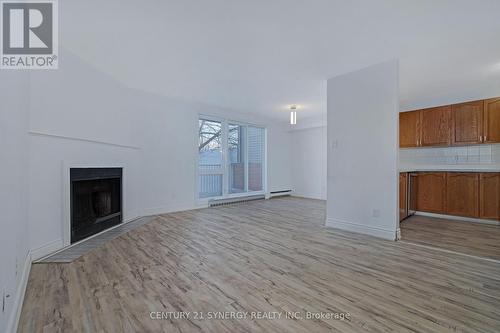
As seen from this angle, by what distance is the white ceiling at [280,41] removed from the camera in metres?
2.06

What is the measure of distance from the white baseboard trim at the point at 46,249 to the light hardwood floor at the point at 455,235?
14.7ft

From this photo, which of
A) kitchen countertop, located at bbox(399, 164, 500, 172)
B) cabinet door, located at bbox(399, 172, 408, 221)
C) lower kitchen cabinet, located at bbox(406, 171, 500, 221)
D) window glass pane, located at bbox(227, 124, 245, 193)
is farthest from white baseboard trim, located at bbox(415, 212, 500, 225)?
window glass pane, located at bbox(227, 124, 245, 193)

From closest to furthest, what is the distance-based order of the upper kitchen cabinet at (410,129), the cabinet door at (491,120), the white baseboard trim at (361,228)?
the white baseboard trim at (361,228), the cabinet door at (491,120), the upper kitchen cabinet at (410,129)

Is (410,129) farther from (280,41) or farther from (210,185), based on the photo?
(210,185)

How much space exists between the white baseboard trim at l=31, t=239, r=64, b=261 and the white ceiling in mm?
2363

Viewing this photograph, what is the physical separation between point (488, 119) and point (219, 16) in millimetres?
5058

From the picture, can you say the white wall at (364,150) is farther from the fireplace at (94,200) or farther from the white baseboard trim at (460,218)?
the fireplace at (94,200)

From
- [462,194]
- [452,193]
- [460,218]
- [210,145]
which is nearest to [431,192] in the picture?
[452,193]

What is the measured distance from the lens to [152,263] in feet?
7.81

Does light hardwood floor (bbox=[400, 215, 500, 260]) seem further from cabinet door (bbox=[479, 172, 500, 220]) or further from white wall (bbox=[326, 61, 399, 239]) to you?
white wall (bbox=[326, 61, 399, 239])

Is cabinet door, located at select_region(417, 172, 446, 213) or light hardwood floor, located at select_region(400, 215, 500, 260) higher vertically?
cabinet door, located at select_region(417, 172, 446, 213)

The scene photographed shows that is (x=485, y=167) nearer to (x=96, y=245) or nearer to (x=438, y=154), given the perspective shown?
(x=438, y=154)

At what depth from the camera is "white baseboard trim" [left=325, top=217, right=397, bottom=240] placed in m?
3.12

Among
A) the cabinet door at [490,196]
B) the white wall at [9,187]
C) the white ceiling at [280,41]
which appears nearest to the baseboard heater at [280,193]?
the white ceiling at [280,41]
